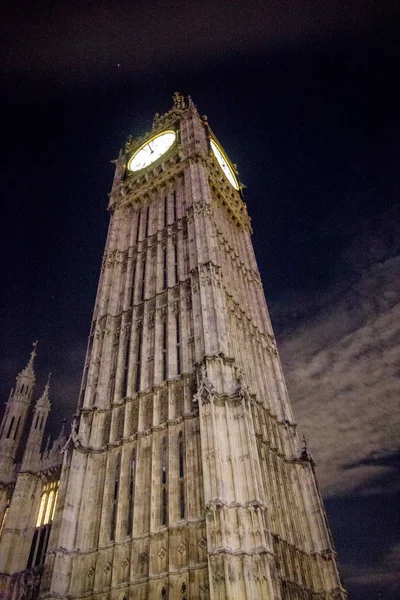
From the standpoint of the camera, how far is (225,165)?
5125 cm

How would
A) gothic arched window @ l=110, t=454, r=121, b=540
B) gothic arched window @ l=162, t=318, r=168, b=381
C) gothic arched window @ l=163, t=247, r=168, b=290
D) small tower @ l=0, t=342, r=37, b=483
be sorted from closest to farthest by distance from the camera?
1. gothic arched window @ l=110, t=454, r=121, b=540
2. gothic arched window @ l=162, t=318, r=168, b=381
3. small tower @ l=0, t=342, r=37, b=483
4. gothic arched window @ l=163, t=247, r=168, b=290

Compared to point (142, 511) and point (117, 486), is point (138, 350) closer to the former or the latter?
point (117, 486)

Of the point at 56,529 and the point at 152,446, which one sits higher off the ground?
the point at 152,446

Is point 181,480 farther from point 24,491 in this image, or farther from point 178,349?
point 24,491

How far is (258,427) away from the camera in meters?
26.7

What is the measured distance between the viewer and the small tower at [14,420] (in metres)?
31.5

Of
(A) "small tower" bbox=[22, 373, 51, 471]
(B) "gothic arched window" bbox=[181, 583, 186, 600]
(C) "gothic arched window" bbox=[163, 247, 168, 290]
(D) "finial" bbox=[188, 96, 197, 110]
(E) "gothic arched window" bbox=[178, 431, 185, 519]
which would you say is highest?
(D) "finial" bbox=[188, 96, 197, 110]

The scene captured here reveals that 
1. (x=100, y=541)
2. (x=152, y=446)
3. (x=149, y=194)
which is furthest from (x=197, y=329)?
(x=149, y=194)

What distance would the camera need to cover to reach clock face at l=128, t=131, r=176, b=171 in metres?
48.1

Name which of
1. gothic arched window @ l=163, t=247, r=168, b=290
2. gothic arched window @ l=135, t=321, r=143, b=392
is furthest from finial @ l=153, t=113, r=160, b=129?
gothic arched window @ l=135, t=321, r=143, b=392

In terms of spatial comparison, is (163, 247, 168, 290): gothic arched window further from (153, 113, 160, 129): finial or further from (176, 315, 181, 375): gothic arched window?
(153, 113, 160, 129): finial

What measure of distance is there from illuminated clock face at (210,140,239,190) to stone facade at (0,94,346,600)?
405 inches

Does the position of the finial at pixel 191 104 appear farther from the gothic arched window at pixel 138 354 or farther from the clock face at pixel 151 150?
the gothic arched window at pixel 138 354

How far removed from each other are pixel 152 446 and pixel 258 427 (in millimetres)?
6277
